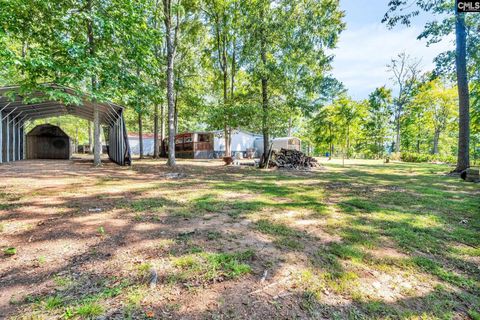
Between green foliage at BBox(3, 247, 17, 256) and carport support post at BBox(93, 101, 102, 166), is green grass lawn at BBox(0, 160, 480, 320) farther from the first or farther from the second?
carport support post at BBox(93, 101, 102, 166)

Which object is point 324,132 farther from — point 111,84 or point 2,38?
point 2,38

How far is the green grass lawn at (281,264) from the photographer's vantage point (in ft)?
6.01

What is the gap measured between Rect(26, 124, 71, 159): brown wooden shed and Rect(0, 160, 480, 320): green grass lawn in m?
17.3

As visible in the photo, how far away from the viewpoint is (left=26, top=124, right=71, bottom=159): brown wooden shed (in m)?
17.2

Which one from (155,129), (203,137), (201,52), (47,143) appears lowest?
(47,143)

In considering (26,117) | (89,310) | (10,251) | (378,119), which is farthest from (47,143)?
(378,119)

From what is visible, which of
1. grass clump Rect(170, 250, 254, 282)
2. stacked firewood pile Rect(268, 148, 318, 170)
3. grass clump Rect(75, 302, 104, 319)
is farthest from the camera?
stacked firewood pile Rect(268, 148, 318, 170)

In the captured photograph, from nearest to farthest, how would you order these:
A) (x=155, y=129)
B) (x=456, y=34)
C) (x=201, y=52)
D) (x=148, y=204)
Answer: (x=148, y=204) → (x=456, y=34) → (x=155, y=129) → (x=201, y=52)

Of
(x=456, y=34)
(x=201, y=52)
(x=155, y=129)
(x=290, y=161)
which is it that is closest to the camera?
(x=456, y=34)

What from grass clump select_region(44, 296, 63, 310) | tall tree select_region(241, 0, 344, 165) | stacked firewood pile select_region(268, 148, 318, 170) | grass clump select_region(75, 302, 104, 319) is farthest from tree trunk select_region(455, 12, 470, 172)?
grass clump select_region(44, 296, 63, 310)

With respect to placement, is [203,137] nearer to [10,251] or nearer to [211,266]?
[10,251]

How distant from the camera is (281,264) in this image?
2.50m

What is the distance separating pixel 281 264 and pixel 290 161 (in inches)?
484

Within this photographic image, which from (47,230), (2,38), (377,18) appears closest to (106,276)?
(47,230)
